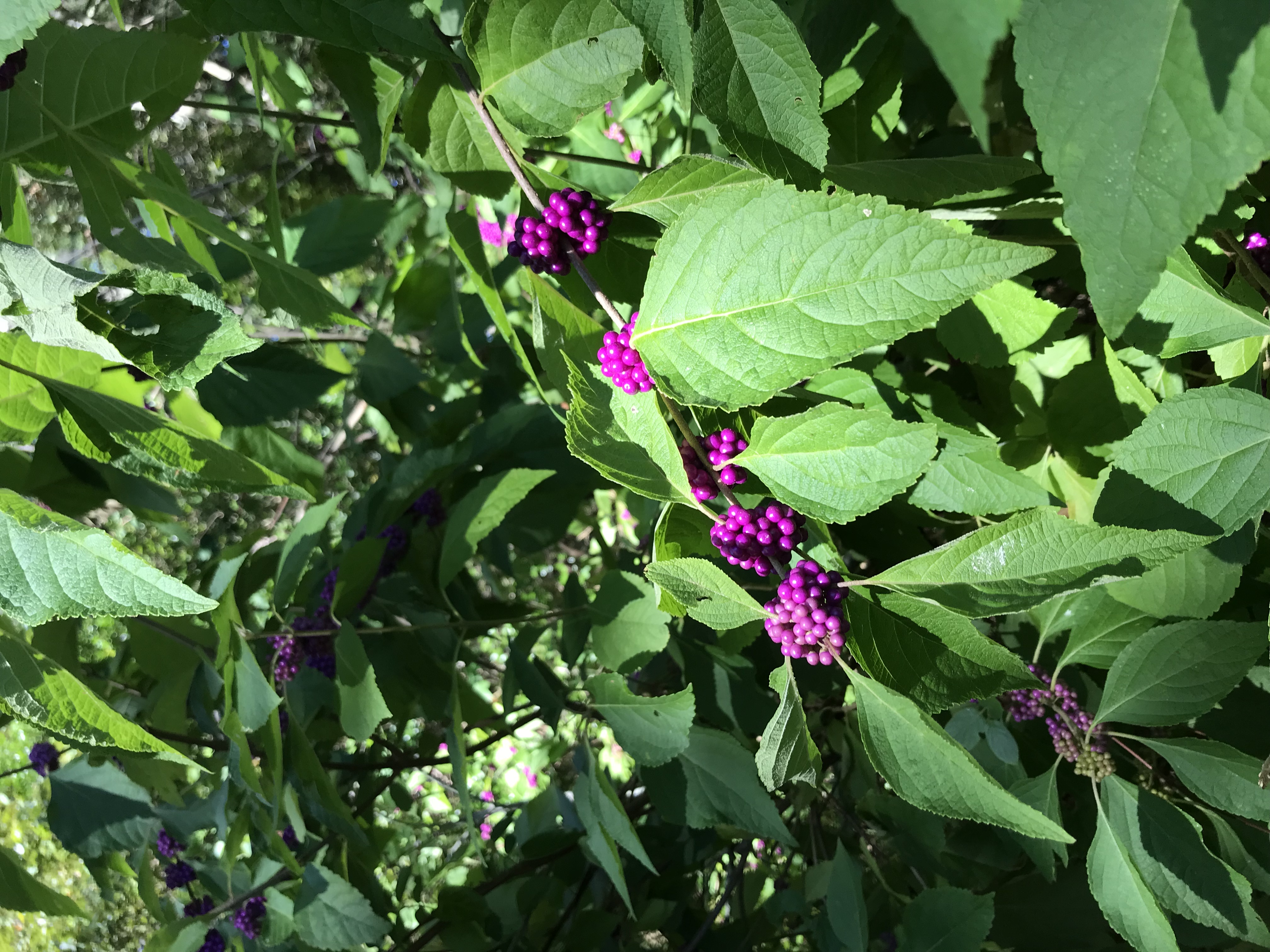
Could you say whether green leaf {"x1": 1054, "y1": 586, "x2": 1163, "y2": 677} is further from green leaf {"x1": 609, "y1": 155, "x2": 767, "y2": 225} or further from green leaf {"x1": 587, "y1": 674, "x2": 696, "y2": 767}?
green leaf {"x1": 609, "y1": 155, "x2": 767, "y2": 225}

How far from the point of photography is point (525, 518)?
1.28 m

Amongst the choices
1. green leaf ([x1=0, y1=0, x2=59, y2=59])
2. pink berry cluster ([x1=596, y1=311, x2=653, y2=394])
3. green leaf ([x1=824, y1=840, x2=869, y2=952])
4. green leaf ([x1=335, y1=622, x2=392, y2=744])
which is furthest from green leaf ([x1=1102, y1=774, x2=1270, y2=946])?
green leaf ([x1=0, y1=0, x2=59, y2=59])

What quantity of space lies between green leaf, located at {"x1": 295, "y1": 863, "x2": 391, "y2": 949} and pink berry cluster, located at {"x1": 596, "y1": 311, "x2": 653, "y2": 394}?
37.1 inches

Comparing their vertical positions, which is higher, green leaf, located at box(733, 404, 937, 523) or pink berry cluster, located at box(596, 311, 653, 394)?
pink berry cluster, located at box(596, 311, 653, 394)

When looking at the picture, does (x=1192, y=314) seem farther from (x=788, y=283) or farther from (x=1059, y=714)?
(x=1059, y=714)

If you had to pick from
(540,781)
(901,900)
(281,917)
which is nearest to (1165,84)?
(901,900)

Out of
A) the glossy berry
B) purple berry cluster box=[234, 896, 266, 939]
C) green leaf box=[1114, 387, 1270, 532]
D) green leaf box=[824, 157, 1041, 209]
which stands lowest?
the glossy berry

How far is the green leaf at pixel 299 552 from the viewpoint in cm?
100

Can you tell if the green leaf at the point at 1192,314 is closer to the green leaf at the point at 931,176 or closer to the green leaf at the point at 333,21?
the green leaf at the point at 931,176

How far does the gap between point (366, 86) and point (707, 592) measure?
50cm

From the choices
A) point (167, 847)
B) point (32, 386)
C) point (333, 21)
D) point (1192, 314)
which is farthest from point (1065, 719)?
point (167, 847)

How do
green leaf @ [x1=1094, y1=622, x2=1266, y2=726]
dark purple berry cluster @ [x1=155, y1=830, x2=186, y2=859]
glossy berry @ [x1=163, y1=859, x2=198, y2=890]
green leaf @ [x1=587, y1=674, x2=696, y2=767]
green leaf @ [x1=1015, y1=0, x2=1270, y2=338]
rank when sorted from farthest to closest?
glossy berry @ [x1=163, y1=859, x2=198, y2=890]
dark purple berry cluster @ [x1=155, y1=830, x2=186, y2=859]
green leaf @ [x1=587, y1=674, x2=696, y2=767]
green leaf @ [x1=1094, y1=622, x2=1266, y2=726]
green leaf @ [x1=1015, y1=0, x2=1270, y2=338]

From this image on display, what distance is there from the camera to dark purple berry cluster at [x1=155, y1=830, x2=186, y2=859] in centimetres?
147

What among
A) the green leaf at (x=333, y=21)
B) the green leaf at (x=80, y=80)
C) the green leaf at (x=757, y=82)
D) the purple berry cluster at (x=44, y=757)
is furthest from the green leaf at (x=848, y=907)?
the purple berry cluster at (x=44, y=757)
